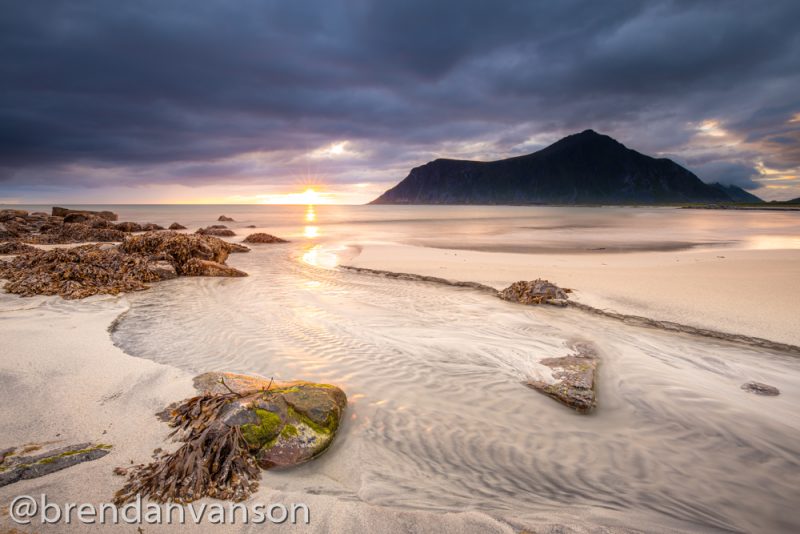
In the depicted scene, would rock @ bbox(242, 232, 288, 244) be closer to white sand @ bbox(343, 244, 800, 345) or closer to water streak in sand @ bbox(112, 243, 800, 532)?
white sand @ bbox(343, 244, 800, 345)

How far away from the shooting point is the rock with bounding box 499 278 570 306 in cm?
922

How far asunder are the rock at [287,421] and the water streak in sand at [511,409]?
18cm

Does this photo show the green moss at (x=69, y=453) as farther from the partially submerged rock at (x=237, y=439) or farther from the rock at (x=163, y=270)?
the rock at (x=163, y=270)

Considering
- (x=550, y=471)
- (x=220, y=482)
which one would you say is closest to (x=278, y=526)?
(x=220, y=482)

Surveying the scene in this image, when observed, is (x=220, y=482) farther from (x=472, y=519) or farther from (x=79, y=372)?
(x=79, y=372)

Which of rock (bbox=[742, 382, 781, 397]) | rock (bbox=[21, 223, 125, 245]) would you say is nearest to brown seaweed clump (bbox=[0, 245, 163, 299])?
rock (bbox=[21, 223, 125, 245])

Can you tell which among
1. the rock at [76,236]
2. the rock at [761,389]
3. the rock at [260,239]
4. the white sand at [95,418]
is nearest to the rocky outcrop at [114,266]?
the white sand at [95,418]

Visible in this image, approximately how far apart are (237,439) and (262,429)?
0.27 metres

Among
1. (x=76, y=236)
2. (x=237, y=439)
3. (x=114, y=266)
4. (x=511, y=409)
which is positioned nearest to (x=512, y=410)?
(x=511, y=409)

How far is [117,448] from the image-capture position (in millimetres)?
3375

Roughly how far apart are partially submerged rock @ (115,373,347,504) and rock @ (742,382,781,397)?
585 centimetres

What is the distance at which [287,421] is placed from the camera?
3.66 metres

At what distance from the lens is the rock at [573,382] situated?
187 inches

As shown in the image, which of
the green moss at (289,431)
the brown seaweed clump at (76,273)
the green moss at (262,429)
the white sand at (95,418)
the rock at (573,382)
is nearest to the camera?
the white sand at (95,418)
